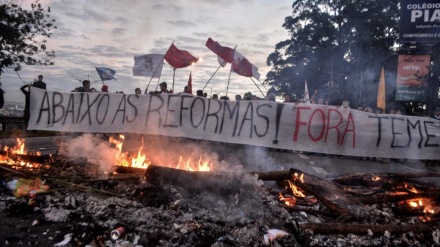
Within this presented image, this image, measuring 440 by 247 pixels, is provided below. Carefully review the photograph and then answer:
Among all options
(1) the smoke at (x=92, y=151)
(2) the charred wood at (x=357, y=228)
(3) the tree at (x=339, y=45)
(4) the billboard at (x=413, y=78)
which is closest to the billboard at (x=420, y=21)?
(4) the billboard at (x=413, y=78)

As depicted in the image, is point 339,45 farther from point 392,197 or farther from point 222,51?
point 392,197

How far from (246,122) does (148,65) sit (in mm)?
7559

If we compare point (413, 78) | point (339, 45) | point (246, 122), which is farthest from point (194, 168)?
point (339, 45)

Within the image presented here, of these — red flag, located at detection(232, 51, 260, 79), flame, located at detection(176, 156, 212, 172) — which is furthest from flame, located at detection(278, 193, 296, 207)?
red flag, located at detection(232, 51, 260, 79)

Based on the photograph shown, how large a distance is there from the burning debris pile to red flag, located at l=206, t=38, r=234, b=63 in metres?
8.94

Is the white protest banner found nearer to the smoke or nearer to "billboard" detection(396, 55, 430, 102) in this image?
the smoke

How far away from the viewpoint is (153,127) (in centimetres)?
828

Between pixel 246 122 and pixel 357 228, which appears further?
pixel 246 122

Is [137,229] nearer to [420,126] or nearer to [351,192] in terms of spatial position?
[351,192]

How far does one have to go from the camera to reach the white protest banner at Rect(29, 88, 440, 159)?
794 cm

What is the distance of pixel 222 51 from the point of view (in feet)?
49.3

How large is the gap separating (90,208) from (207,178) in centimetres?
177

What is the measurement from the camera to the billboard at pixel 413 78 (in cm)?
2453

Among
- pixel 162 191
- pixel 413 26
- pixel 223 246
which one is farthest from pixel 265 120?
pixel 413 26
